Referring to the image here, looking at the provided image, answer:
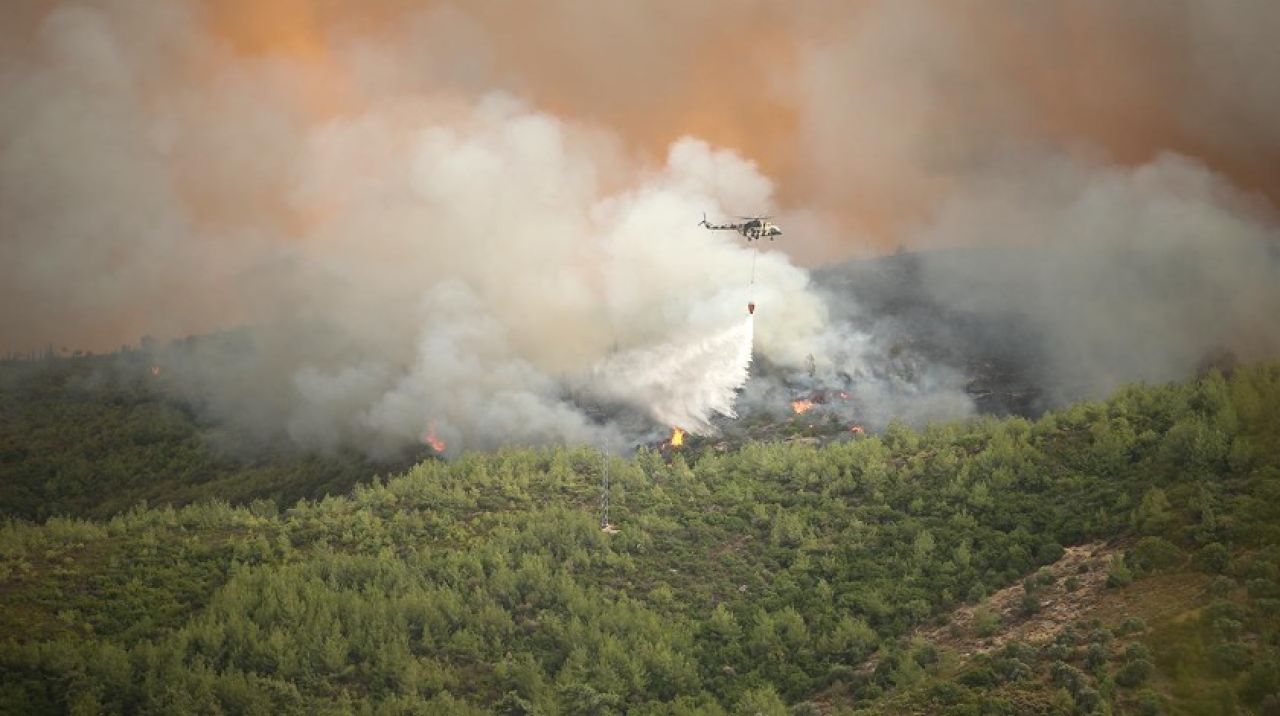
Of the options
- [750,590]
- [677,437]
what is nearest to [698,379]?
[677,437]

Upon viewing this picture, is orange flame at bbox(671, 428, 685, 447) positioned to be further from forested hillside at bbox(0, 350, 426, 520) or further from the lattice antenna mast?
forested hillside at bbox(0, 350, 426, 520)

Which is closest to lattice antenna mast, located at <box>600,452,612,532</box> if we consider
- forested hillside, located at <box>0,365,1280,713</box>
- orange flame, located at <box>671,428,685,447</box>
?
forested hillside, located at <box>0,365,1280,713</box>

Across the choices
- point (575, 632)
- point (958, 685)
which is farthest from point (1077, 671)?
point (575, 632)

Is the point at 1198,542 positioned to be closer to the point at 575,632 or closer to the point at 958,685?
the point at 958,685

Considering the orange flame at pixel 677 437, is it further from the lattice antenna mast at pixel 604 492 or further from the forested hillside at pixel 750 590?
the forested hillside at pixel 750 590

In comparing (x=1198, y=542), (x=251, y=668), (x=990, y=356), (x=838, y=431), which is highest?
(x=990, y=356)

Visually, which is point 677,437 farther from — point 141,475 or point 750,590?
point 141,475
